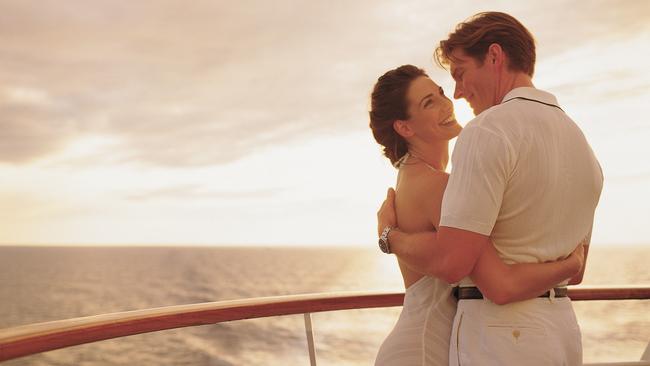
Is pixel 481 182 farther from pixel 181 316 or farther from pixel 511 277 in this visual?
pixel 181 316

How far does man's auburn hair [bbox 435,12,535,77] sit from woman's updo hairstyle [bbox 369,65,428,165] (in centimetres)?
30

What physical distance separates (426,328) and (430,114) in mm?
601

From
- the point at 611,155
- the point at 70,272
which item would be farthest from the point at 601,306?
the point at 70,272

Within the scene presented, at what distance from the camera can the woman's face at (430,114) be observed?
1.68 metres

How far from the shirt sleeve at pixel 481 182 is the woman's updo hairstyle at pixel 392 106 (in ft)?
1.70

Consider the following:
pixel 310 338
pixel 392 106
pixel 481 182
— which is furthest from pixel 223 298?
pixel 481 182

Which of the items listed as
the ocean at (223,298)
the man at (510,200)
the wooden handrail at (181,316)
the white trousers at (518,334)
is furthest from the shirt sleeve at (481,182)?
the ocean at (223,298)

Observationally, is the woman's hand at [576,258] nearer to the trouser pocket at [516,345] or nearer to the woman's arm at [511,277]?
the woman's arm at [511,277]

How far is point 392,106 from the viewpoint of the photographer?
5.70 ft

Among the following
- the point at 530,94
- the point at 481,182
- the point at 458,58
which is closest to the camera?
the point at 481,182

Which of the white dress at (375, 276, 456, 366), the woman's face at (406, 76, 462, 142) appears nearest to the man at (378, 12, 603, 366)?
the white dress at (375, 276, 456, 366)

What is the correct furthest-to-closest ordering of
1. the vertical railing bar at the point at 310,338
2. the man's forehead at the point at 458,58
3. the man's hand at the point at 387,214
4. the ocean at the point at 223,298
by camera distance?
the ocean at the point at 223,298, the vertical railing bar at the point at 310,338, the man's hand at the point at 387,214, the man's forehead at the point at 458,58

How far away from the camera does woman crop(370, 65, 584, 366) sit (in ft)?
4.18

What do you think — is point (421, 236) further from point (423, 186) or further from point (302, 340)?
point (302, 340)
